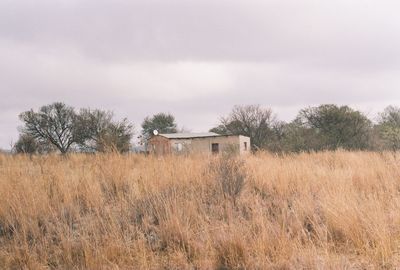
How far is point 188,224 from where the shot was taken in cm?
408

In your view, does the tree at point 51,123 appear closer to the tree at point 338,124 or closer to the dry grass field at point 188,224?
the tree at point 338,124

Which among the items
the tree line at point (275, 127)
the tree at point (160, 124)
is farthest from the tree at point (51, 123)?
the tree at point (160, 124)

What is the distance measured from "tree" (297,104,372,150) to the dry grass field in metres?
33.3

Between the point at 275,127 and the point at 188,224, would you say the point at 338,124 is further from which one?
the point at 188,224

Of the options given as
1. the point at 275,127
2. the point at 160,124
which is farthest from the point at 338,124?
the point at 160,124

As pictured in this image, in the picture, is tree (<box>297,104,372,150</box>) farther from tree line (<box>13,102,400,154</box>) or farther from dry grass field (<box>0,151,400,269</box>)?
dry grass field (<box>0,151,400,269</box>)

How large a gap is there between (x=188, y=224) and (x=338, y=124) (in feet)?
128

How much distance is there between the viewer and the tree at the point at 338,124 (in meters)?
38.0

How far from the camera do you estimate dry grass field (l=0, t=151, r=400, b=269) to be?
348 cm

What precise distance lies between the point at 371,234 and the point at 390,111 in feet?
179

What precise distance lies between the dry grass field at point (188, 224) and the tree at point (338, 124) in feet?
109

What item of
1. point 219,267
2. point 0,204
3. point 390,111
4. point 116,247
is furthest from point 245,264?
point 390,111

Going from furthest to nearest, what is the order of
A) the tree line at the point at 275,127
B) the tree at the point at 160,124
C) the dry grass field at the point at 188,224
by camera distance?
the tree at the point at 160,124
the tree line at the point at 275,127
the dry grass field at the point at 188,224

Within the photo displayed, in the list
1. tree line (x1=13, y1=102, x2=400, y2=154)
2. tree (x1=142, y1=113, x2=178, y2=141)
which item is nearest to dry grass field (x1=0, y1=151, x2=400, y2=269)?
tree line (x1=13, y1=102, x2=400, y2=154)
